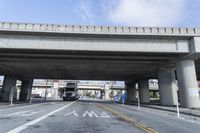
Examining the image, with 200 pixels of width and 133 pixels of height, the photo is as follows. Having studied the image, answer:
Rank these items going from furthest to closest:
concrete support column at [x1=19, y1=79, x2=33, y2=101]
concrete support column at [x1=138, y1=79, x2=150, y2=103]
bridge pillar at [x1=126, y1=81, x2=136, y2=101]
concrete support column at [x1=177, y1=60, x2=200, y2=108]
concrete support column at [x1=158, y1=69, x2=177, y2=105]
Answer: bridge pillar at [x1=126, y1=81, x2=136, y2=101], concrete support column at [x1=19, y1=79, x2=33, y2=101], concrete support column at [x1=138, y1=79, x2=150, y2=103], concrete support column at [x1=158, y1=69, x2=177, y2=105], concrete support column at [x1=177, y1=60, x2=200, y2=108]

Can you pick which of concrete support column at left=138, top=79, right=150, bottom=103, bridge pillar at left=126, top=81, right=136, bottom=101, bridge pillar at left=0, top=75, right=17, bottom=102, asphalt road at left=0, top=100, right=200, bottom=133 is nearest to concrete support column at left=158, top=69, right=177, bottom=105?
concrete support column at left=138, top=79, right=150, bottom=103

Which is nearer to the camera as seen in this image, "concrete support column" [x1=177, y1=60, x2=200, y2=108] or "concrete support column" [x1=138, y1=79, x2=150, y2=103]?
"concrete support column" [x1=177, y1=60, x2=200, y2=108]

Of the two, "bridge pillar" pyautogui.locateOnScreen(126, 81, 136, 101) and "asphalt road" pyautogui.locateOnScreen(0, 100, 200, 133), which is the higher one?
"bridge pillar" pyautogui.locateOnScreen(126, 81, 136, 101)

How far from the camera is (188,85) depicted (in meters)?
26.4

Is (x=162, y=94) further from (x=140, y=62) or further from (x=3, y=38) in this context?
(x=3, y=38)

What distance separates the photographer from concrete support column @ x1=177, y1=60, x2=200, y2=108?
26047 mm

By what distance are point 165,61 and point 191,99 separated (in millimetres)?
9309

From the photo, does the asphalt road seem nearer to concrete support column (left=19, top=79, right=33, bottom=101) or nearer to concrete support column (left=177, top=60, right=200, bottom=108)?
concrete support column (left=177, top=60, right=200, bottom=108)

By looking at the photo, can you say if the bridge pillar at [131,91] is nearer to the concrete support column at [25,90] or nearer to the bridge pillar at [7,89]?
the concrete support column at [25,90]

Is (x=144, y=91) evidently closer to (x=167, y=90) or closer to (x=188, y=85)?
(x=167, y=90)

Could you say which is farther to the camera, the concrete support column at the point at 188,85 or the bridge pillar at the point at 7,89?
the bridge pillar at the point at 7,89

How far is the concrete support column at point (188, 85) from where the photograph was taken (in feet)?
85.5

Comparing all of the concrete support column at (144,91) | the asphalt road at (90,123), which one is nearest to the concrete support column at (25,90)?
the concrete support column at (144,91)

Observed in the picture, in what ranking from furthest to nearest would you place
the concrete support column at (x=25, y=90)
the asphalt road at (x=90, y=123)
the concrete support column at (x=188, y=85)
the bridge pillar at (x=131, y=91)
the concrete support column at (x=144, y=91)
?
the bridge pillar at (x=131, y=91), the concrete support column at (x=25, y=90), the concrete support column at (x=144, y=91), the concrete support column at (x=188, y=85), the asphalt road at (x=90, y=123)
